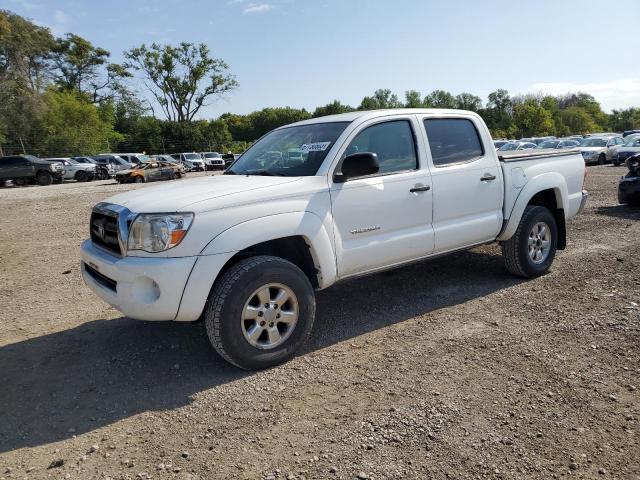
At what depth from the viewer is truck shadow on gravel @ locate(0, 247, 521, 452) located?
309cm

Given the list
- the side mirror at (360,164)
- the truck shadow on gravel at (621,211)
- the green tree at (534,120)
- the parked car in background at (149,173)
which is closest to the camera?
the side mirror at (360,164)

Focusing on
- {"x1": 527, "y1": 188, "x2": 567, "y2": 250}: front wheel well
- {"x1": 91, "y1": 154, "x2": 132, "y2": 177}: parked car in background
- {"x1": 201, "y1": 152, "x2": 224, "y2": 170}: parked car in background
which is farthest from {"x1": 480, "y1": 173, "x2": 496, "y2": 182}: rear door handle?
{"x1": 201, "y1": 152, "x2": 224, "y2": 170}: parked car in background

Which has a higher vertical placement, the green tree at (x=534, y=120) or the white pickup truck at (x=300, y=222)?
the green tree at (x=534, y=120)

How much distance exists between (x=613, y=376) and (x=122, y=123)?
69.0 metres

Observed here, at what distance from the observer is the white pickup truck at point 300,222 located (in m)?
3.26

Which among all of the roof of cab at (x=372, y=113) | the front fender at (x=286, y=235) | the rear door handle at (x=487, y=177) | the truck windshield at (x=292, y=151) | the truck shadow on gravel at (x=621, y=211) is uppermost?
the roof of cab at (x=372, y=113)

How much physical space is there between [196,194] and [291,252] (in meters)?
0.92

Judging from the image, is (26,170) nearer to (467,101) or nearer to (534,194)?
(534,194)

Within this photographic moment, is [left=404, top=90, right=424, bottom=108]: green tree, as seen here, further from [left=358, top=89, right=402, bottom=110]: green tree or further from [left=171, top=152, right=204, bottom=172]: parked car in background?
[left=171, top=152, right=204, bottom=172]: parked car in background

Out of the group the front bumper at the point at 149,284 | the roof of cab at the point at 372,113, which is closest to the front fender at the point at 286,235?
the front bumper at the point at 149,284

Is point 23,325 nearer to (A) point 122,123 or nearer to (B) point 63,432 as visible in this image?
(B) point 63,432

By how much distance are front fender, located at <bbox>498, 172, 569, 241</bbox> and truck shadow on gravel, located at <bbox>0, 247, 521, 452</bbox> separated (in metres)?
0.66

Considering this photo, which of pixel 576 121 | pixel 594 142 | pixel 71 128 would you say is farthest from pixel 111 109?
pixel 576 121

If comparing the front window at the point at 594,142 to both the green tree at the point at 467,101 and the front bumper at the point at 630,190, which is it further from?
the green tree at the point at 467,101
